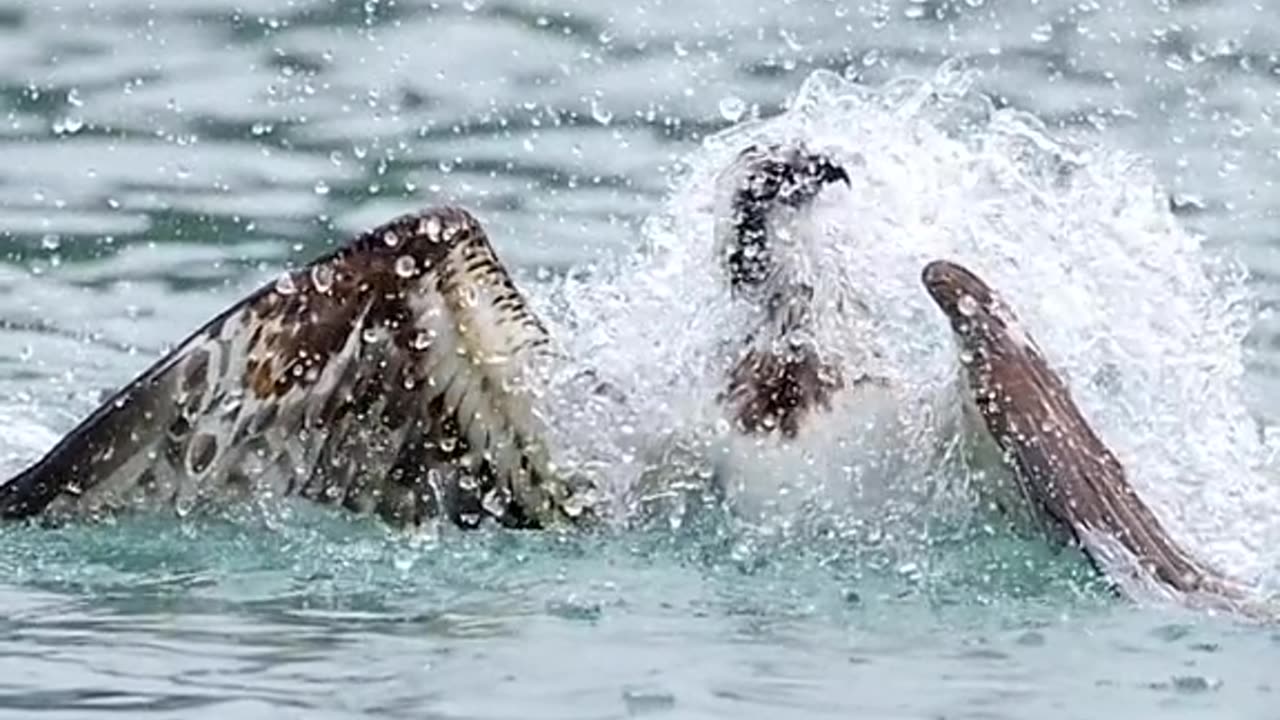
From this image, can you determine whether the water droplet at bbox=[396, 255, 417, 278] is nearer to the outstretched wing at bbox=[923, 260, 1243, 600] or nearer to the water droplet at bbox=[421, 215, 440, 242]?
the water droplet at bbox=[421, 215, 440, 242]

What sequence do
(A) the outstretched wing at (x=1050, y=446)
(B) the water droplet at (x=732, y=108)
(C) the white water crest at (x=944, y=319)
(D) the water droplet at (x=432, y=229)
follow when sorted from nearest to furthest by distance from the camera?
(A) the outstretched wing at (x=1050, y=446) < (D) the water droplet at (x=432, y=229) < (C) the white water crest at (x=944, y=319) < (B) the water droplet at (x=732, y=108)

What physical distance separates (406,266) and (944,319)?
1.15 meters

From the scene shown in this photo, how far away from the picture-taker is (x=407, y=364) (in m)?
8.95

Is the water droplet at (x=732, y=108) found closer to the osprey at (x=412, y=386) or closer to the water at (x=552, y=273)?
the water at (x=552, y=273)

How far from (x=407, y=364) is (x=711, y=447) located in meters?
0.68

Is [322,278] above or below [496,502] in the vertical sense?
above

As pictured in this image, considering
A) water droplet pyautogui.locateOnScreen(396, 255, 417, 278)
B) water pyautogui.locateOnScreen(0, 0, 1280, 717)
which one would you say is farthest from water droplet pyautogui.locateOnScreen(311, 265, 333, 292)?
water pyautogui.locateOnScreen(0, 0, 1280, 717)

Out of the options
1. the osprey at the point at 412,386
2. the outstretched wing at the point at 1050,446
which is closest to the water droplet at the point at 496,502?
the osprey at the point at 412,386

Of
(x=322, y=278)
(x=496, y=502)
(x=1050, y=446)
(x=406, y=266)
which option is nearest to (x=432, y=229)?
(x=406, y=266)

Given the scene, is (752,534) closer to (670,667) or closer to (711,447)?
(711,447)

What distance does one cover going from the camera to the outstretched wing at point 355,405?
346 inches

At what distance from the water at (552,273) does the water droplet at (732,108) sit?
0.14 feet

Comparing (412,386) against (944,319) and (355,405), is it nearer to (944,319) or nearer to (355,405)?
(355,405)

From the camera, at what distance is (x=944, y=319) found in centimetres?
885
